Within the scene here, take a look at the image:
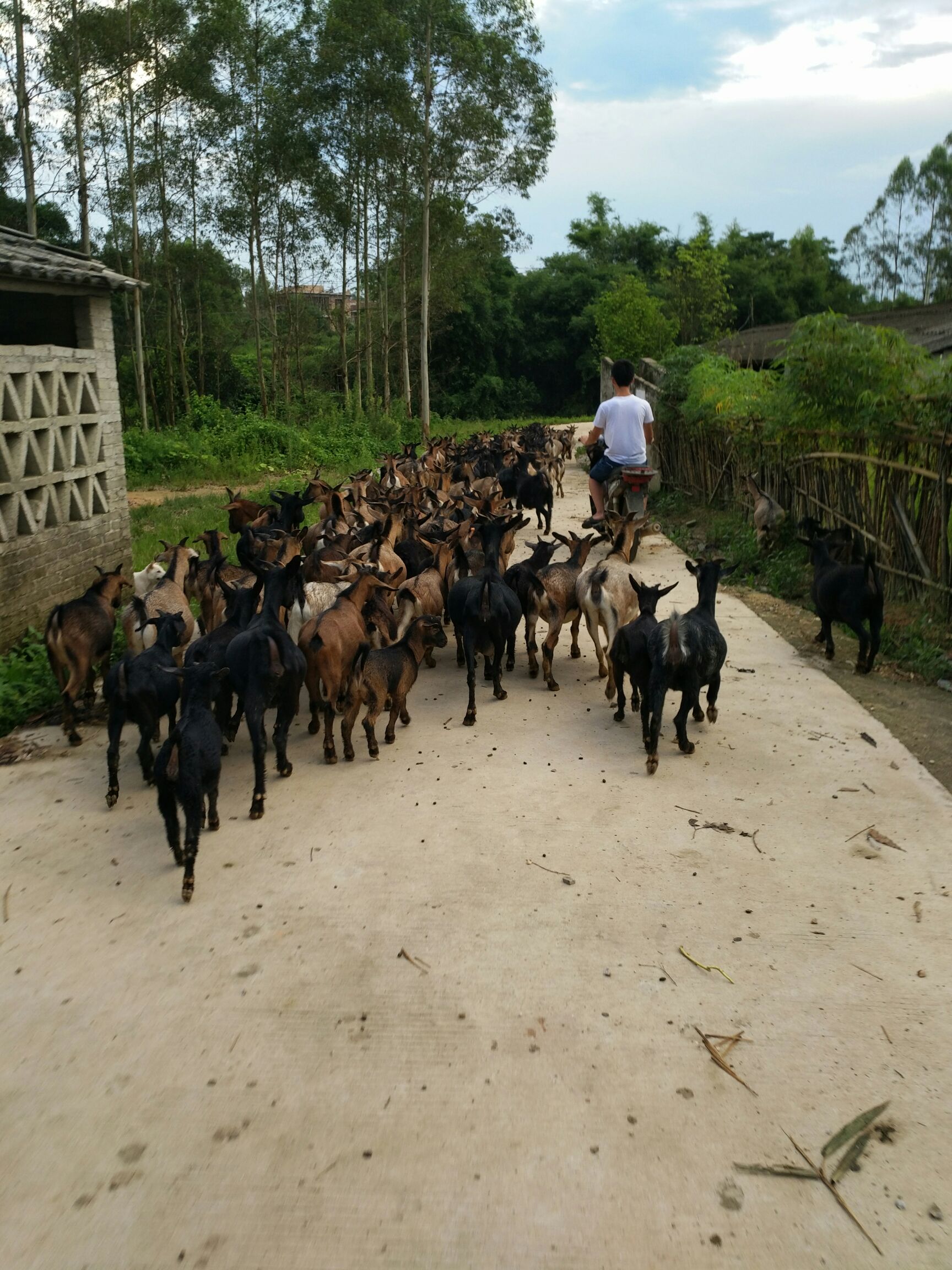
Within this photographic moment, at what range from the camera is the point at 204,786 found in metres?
4.77

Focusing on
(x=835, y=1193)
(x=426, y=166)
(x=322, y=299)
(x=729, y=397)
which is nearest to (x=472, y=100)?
(x=426, y=166)

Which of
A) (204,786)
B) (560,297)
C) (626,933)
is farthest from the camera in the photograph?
(560,297)

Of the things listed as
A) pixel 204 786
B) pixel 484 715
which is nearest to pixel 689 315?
pixel 484 715

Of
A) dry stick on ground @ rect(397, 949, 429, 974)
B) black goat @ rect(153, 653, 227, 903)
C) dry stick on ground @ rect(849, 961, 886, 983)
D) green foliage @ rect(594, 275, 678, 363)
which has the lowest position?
dry stick on ground @ rect(397, 949, 429, 974)

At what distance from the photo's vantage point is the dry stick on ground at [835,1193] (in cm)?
278

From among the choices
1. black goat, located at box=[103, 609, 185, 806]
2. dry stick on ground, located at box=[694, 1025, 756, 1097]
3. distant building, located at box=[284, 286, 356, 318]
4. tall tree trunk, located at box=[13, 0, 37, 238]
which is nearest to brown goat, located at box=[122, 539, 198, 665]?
black goat, located at box=[103, 609, 185, 806]

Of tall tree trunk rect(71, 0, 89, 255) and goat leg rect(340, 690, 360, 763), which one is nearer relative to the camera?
goat leg rect(340, 690, 360, 763)

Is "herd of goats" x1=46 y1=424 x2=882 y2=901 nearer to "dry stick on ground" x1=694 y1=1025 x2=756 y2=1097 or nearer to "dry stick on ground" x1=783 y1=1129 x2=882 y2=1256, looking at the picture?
"dry stick on ground" x1=694 y1=1025 x2=756 y2=1097

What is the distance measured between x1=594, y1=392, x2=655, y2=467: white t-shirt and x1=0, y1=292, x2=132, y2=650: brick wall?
5.39 meters

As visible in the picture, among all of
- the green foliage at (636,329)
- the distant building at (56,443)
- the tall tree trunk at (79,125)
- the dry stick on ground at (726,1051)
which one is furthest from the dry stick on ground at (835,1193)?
the green foliage at (636,329)

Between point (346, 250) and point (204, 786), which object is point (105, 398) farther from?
point (346, 250)

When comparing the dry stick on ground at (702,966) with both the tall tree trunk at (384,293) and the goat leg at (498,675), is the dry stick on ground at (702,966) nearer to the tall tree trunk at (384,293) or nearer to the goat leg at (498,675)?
the goat leg at (498,675)

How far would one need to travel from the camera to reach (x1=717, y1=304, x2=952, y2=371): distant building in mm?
22688

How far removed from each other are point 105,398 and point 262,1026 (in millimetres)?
8644
